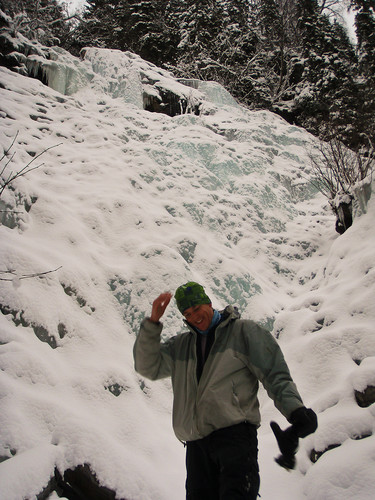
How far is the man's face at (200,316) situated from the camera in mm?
1742

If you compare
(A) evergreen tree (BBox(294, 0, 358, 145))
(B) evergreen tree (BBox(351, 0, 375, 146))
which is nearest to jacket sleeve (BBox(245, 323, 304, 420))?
(A) evergreen tree (BBox(294, 0, 358, 145))

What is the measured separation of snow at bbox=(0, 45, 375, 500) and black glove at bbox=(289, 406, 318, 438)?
3.22 ft

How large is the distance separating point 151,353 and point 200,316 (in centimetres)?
32

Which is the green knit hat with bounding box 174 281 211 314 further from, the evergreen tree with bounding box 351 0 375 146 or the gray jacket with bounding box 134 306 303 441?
the evergreen tree with bounding box 351 0 375 146

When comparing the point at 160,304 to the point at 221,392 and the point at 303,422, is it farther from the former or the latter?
the point at 303,422

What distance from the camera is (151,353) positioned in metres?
1.81

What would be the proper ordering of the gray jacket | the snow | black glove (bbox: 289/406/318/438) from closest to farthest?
black glove (bbox: 289/406/318/438) < the gray jacket < the snow

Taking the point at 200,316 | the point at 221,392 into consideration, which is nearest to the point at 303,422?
the point at 221,392

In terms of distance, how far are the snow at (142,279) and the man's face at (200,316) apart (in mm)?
1131

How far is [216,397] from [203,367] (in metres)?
0.17

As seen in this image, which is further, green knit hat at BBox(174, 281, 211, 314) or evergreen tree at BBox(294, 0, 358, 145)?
evergreen tree at BBox(294, 0, 358, 145)

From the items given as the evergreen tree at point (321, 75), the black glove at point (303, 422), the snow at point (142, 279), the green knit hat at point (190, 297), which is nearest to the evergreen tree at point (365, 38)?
the evergreen tree at point (321, 75)

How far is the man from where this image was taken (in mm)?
1393

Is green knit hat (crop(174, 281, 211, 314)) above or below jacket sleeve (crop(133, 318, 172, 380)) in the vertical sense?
above
